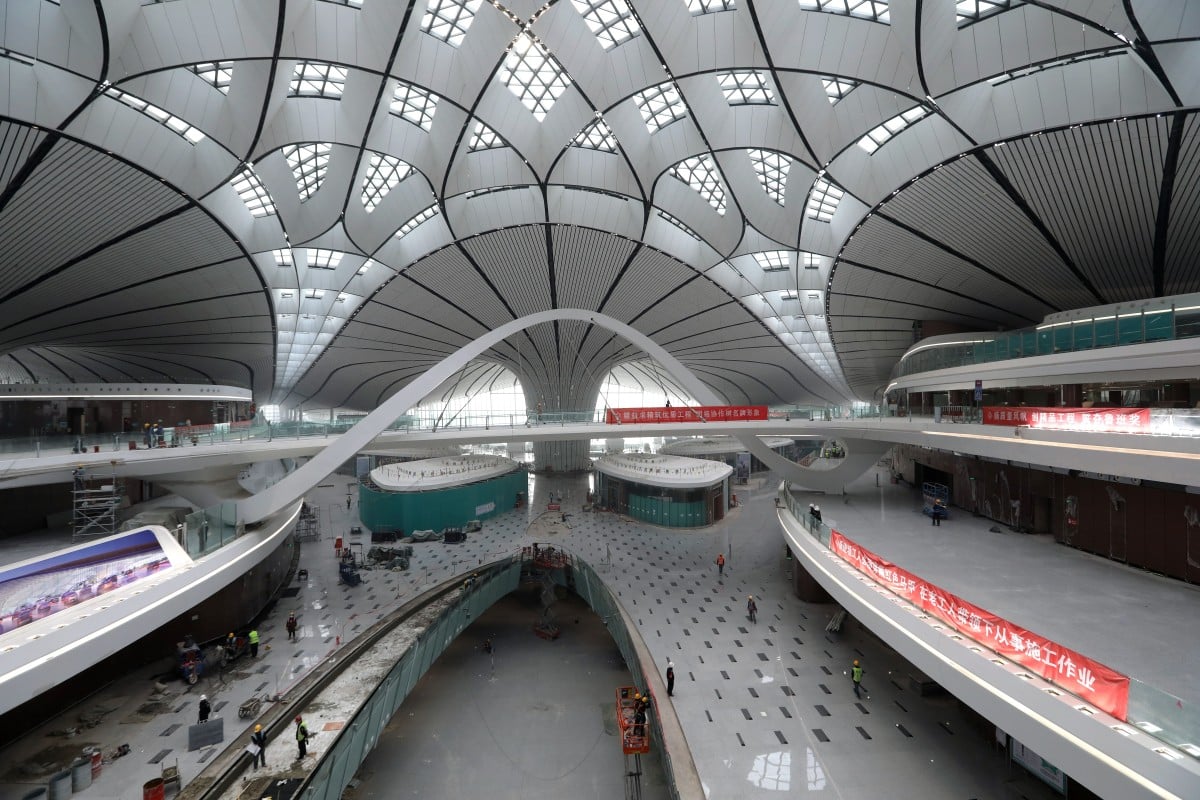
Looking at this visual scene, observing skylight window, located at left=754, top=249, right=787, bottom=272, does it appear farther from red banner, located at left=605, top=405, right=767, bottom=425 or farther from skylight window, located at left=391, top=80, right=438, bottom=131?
skylight window, located at left=391, top=80, right=438, bottom=131

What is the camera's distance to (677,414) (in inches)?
966

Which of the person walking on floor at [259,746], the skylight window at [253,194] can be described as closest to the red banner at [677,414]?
the skylight window at [253,194]

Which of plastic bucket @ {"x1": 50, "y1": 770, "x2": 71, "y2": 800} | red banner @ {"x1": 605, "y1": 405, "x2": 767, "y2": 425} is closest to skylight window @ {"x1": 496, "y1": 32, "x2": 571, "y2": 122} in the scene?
red banner @ {"x1": 605, "y1": 405, "x2": 767, "y2": 425}

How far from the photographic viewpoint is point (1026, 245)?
61.7ft

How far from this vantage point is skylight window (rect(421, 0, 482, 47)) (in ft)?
50.4

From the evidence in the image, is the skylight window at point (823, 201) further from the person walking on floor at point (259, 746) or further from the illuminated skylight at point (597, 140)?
the person walking on floor at point (259, 746)

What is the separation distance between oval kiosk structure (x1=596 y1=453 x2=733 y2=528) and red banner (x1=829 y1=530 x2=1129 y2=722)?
61.0 feet

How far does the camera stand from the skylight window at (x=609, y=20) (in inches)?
598

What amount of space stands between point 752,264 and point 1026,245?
13.2 meters

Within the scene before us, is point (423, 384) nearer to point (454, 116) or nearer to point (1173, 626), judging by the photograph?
point (454, 116)

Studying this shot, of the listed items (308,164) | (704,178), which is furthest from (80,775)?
(704,178)

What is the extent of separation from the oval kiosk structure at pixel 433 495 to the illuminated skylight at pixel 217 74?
19.4 meters

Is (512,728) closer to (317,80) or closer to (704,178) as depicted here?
(317,80)

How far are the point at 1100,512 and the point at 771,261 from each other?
19.5 meters
